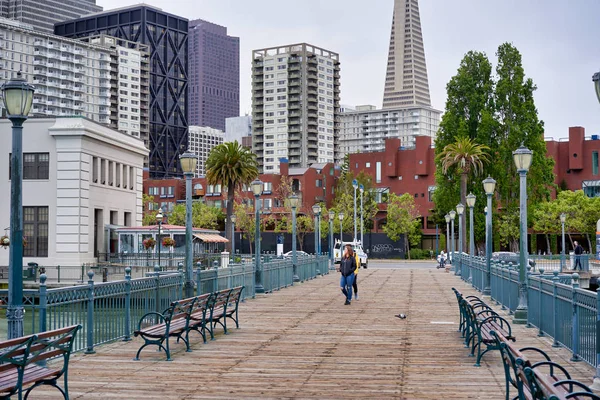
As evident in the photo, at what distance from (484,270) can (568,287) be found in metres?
17.5

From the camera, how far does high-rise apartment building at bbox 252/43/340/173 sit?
190 metres

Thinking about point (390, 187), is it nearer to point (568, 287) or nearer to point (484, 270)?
point (484, 270)

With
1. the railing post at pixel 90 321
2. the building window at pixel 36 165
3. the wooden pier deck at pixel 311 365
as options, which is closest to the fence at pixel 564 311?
the wooden pier deck at pixel 311 365

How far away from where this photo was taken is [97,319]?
51.3 ft

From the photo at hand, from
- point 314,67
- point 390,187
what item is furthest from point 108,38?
point 390,187

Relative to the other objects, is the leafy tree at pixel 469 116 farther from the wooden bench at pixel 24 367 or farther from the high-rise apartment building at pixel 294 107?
the high-rise apartment building at pixel 294 107

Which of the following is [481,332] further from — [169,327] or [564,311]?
[169,327]

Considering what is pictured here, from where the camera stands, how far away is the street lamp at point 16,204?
11.5 metres

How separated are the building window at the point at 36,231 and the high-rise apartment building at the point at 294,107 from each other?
141448 mm

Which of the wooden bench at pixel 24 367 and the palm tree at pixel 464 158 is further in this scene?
the palm tree at pixel 464 158

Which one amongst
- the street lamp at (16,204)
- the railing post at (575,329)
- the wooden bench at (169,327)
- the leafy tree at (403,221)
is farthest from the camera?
the leafy tree at (403,221)

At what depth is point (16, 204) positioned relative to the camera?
11656 millimetres

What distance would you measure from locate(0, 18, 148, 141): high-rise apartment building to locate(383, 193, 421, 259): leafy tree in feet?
285

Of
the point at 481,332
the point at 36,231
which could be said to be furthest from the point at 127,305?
the point at 36,231
